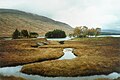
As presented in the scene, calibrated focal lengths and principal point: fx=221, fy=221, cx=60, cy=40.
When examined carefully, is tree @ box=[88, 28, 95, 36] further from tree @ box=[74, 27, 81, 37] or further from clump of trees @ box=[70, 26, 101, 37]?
tree @ box=[74, 27, 81, 37]

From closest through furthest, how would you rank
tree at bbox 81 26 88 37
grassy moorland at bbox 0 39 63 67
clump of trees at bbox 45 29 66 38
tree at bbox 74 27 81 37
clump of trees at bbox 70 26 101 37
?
grassy moorland at bbox 0 39 63 67 → clump of trees at bbox 45 29 66 38 → tree at bbox 81 26 88 37 → clump of trees at bbox 70 26 101 37 → tree at bbox 74 27 81 37

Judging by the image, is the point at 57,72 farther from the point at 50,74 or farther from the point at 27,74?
the point at 27,74

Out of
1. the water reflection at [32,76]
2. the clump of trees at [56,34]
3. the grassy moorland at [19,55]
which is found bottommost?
the water reflection at [32,76]

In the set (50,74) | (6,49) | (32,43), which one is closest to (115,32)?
(32,43)

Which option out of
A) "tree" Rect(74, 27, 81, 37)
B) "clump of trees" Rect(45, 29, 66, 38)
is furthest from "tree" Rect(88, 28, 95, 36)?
"clump of trees" Rect(45, 29, 66, 38)

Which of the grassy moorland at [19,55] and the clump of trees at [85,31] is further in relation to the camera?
the clump of trees at [85,31]

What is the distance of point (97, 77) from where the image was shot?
46719 millimetres

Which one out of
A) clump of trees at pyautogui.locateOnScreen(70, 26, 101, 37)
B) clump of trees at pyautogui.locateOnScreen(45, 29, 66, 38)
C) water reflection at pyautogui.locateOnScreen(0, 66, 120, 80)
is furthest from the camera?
clump of trees at pyautogui.locateOnScreen(70, 26, 101, 37)

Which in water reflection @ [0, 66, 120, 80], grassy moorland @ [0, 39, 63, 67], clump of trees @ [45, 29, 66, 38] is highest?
clump of trees @ [45, 29, 66, 38]

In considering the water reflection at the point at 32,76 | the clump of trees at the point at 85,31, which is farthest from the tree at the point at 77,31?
the water reflection at the point at 32,76

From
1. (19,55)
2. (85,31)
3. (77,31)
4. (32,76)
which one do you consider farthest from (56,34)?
(32,76)

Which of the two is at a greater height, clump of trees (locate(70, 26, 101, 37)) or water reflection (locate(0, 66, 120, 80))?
clump of trees (locate(70, 26, 101, 37))

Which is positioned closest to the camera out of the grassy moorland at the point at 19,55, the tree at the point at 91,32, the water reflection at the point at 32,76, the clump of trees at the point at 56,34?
the water reflection at the point at 32,76

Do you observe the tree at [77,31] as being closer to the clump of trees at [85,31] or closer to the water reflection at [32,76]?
the clump of trees at [85,31]
